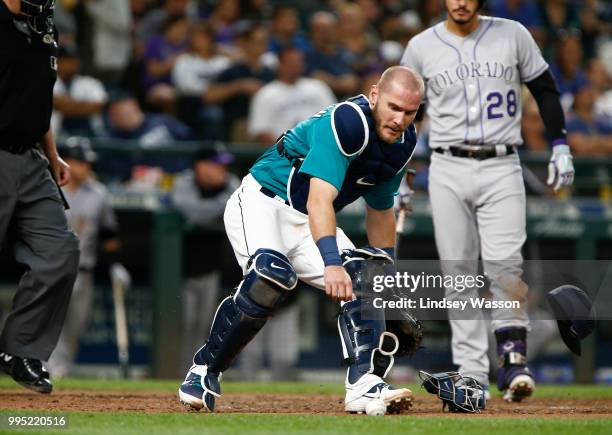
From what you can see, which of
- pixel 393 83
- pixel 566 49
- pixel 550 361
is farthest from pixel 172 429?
pixel 566 49

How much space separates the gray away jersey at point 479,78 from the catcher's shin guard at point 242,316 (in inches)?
79.6

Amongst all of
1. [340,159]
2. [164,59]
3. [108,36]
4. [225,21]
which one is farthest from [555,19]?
[340,159]

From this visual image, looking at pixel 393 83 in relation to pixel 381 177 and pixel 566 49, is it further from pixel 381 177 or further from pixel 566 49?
pixel 566 49

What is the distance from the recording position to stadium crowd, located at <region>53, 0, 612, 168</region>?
11.3 meters

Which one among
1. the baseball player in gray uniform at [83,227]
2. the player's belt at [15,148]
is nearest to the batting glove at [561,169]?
the player's belt at [15,148]

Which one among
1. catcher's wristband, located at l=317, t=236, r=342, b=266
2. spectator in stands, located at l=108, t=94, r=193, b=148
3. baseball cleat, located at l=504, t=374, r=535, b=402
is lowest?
baseball cleat, located at l=504, t=374, r=535, b=402

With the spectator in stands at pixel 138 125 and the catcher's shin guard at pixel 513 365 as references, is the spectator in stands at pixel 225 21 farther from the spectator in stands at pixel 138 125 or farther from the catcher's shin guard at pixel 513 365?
the catcher's shin guard at pixel 513 365

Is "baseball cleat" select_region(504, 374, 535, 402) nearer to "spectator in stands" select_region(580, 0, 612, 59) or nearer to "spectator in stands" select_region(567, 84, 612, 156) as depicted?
"spectator in stands" select_region(567, 84, 612, 156)

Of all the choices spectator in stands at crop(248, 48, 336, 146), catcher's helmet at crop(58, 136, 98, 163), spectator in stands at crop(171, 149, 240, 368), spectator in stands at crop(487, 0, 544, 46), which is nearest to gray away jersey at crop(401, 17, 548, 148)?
spectator in stands at crop(171, 149, 240, 368)

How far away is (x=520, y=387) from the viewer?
6762mm

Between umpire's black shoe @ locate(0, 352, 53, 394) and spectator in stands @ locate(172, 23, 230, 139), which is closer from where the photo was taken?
umpire's black shoe @ locate(0, 352, 53, 394)

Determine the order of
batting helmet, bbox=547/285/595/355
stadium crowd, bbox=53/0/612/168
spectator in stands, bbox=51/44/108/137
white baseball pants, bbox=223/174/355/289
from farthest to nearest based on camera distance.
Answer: stadium crowd, bbox=53/0/612/168 → spectator in stands, bbox=51/44/108/137 → batting helmet, bbox=547/285/595/355 → white baseball pants, bbox=223/174/355/289

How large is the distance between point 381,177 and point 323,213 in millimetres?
600

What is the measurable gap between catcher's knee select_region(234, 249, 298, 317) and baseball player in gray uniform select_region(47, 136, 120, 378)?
495 centimetres
